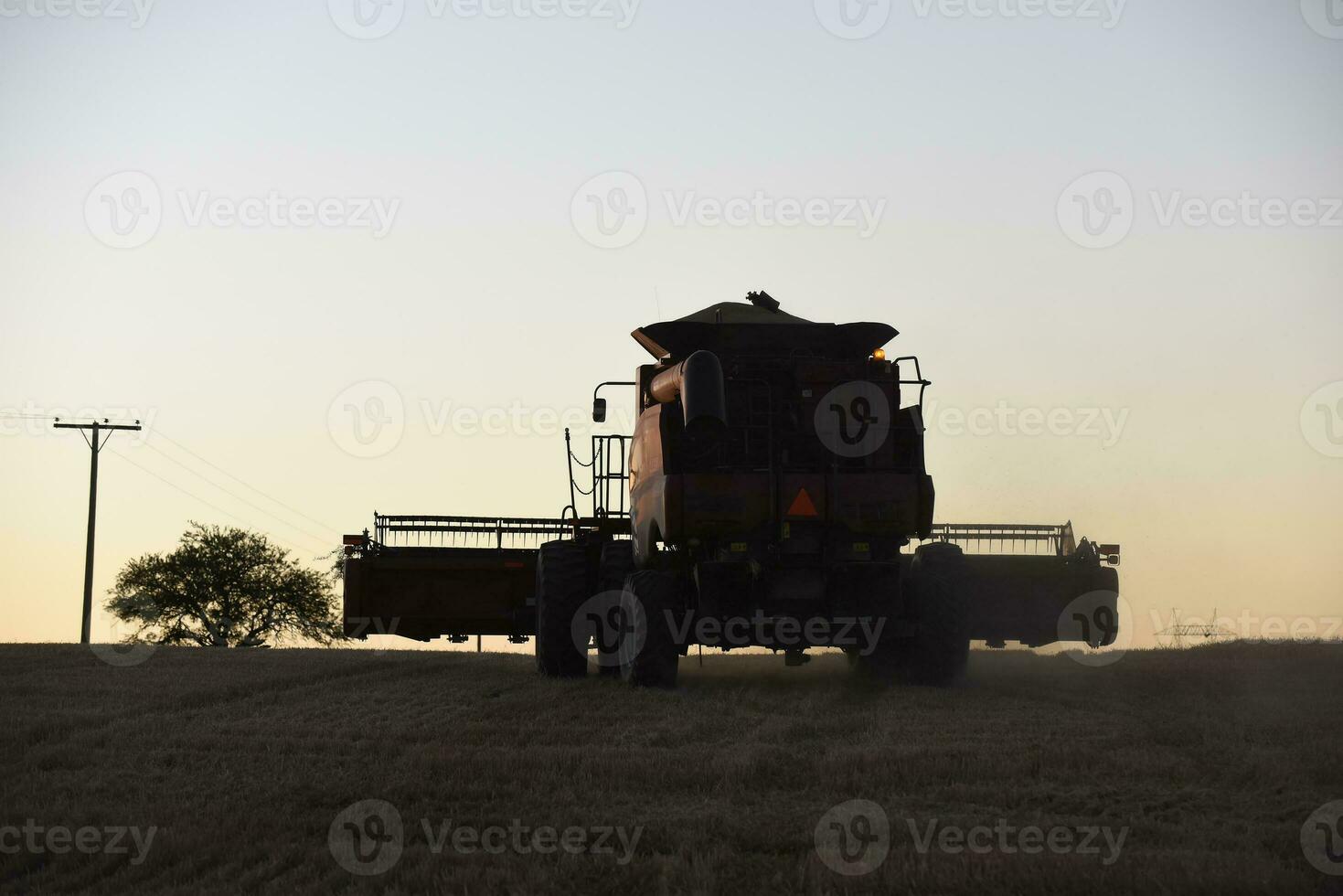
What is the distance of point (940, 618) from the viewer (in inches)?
609

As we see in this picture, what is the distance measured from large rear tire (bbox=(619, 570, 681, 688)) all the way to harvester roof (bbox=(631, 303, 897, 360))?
2.60 metres

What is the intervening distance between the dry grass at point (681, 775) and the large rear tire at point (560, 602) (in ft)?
4.95

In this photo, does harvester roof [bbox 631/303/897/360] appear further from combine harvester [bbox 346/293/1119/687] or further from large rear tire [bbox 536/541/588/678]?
large rear tire [bbox 536/541/588/678]

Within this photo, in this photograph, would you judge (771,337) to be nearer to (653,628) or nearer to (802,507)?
(802,507)

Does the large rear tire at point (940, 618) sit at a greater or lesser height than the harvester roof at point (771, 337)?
lesser

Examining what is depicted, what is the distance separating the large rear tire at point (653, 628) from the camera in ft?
49.1

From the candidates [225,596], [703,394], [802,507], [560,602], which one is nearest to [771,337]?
[703,394]

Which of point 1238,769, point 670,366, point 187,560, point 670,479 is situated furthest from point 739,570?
point 187,560

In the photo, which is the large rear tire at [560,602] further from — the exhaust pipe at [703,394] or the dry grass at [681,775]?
the exhaust pipe at [703,394]

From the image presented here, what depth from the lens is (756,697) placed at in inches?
560

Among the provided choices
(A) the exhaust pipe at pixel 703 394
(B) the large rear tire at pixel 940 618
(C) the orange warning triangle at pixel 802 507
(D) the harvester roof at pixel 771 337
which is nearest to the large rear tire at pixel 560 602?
(D) the harvester roof at pixel 771 337

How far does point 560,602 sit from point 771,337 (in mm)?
4310

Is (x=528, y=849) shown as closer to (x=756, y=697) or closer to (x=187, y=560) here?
(x=756, y=697)

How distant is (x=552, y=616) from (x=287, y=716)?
17.3 ft
